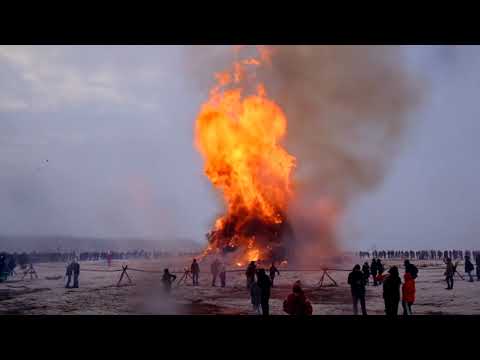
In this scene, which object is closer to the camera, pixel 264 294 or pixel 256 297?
pixel 264 294

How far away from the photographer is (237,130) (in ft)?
91.9

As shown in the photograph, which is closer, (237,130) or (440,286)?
(440,286)

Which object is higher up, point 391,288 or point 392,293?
point 391,288

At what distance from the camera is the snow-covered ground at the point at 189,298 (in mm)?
12625

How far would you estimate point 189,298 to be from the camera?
14.4 metres

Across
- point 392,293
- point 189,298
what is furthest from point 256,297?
point 392,293

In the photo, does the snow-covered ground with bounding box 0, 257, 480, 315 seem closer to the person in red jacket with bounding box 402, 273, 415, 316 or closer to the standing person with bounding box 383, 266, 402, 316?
the person in red jacket with bounding box 402, 273, 415, 316

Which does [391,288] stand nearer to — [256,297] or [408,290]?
[408,290]

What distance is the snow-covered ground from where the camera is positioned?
12.6m

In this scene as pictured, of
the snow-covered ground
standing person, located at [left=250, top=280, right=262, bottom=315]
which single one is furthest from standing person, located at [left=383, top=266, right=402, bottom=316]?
standing person, located at [left=250, top=280, right=262, bottom=315]

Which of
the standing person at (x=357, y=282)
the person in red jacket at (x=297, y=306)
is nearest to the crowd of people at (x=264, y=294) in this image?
the person in red jacket at (x=297, y=306)
